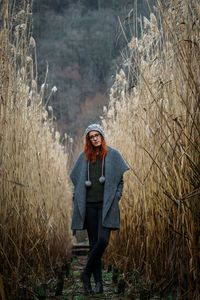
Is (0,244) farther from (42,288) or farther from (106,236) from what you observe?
(106,236)

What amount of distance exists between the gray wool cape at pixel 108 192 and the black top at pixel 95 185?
0.05 metres

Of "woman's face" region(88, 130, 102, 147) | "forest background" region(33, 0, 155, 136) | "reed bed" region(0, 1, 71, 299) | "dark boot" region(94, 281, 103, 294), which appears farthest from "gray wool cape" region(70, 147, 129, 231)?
"forest background" region(33, 0, 155, 136)

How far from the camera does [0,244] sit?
2629 millimetres

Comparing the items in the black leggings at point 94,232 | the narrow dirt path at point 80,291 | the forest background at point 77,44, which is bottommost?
the narrow dirt path at point 80,291

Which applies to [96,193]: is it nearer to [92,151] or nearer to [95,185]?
A: [95,185]

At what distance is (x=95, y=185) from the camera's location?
381 cm

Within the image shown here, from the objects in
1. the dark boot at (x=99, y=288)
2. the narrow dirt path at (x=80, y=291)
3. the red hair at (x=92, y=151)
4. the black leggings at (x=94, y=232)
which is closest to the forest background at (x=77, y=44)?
the narrow dirt path at (x=80, y=291)

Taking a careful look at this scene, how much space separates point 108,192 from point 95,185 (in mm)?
158

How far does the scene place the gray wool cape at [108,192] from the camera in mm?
3650

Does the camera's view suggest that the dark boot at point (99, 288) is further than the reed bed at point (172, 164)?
Yes

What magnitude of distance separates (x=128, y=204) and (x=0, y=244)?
210 centimetres

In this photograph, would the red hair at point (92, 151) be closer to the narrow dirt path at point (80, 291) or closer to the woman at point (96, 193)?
the woman at point (96, 193)

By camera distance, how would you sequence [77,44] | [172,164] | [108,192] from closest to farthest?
[172,164]
[108,192]
[77,44]

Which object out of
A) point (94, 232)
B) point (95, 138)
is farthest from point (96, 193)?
point (95, 138)
